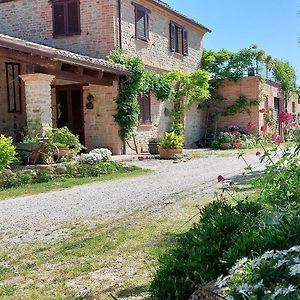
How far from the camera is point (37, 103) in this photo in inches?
432

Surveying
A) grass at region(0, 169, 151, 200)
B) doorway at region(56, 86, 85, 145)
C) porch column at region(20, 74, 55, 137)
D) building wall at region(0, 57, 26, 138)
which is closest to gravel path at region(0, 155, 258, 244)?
grass at region(0, 169, 151, 200)

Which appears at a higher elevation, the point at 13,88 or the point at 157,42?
the point at 157,42

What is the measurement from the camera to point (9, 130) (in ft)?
45.7

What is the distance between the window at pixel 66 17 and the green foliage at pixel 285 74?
38.3 ft

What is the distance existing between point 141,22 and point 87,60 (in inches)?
201

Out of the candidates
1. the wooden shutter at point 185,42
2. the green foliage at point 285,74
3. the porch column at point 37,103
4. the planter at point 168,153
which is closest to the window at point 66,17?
the porch column at point 37,103

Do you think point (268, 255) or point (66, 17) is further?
point (66, 17)

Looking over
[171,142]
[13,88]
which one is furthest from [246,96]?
[13,88]

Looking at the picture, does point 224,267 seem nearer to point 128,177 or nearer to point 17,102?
point 128,177

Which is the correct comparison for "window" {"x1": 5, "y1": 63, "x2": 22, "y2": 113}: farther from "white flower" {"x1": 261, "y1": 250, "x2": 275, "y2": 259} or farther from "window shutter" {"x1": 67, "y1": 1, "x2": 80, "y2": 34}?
"white flower" {"x1": 261, "y1": 250, "x2": 275, "y2": 259}

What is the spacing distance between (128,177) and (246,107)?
1216cm

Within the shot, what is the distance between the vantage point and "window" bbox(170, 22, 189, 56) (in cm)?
1855

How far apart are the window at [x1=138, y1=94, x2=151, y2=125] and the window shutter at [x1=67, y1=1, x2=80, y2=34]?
341 cm

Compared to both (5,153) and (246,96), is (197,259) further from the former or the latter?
(246,96)
